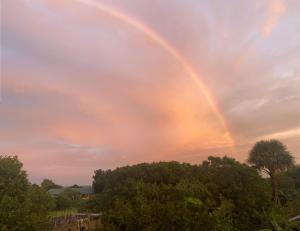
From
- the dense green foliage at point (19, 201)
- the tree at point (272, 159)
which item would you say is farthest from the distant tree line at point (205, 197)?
the dense green foliage at point (19, 201)

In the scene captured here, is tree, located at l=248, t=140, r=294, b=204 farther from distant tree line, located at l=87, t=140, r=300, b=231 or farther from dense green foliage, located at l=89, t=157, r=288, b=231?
dense green foliage, located at l=89, t=157, r=288, b=231

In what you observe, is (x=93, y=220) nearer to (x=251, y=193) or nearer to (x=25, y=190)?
(x=25, y=190)

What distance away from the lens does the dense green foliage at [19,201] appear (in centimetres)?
1530

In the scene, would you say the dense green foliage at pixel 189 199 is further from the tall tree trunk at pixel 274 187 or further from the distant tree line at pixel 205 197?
the tall tree trunk at pixel 274 187

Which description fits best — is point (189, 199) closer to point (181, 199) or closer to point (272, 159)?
point (181, 199)

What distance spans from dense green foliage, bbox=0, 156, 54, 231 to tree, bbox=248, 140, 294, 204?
1237 inches

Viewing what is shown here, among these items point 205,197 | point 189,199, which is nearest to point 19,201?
point 189,199

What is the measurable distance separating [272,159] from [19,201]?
34750 mm

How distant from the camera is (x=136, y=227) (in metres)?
19.8

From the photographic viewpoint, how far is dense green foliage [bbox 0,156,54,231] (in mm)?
15305

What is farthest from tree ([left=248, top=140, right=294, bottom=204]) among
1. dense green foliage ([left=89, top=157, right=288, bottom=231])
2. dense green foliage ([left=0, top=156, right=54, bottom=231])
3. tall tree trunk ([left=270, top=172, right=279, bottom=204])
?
dense green foliage ([left=0, top=156, right=54, bottom=231])

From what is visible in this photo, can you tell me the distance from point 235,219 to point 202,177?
5.90 m

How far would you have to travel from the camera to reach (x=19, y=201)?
56.2 feet

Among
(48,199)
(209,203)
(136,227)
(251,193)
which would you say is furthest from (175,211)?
(251,193)
